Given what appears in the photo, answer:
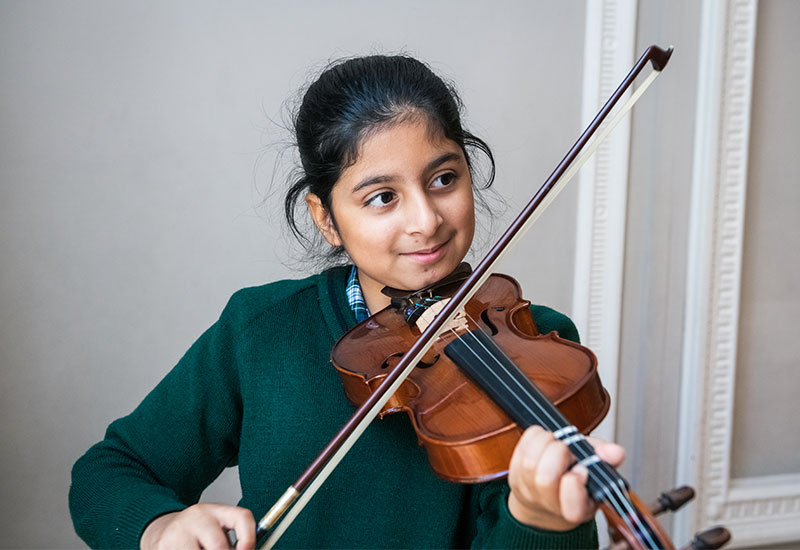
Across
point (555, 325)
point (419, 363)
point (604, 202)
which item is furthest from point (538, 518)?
point (604, 202)

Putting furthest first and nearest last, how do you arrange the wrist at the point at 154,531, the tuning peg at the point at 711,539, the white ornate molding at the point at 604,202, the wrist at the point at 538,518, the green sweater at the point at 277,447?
1. the white ornate molding at the point at 604,202
2. the green sweater at the point at 277,447
3. the wrist at the point at 154,531
4. the wrist at the point at 538,518
5. the tuning peg at the point at 711,539

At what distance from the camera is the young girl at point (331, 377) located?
76 cm

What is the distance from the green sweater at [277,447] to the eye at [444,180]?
0.65ft

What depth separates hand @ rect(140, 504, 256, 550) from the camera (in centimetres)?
60

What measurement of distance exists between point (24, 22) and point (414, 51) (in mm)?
597

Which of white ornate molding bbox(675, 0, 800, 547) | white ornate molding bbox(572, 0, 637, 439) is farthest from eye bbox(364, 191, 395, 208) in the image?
white ornate molding bbox(675, 0, 800, 547)

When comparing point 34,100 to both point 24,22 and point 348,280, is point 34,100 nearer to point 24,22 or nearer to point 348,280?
point 24,22

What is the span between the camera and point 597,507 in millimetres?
489

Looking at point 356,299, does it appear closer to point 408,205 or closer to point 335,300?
point 335,300

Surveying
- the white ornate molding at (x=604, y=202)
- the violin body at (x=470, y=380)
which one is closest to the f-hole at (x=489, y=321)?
the violin body at (x=470, y=380)

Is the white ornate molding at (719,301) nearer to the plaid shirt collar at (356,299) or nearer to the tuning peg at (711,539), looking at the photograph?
the plaid shirt collar at (356,299)

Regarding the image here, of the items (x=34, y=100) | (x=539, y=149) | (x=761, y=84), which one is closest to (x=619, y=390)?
(x=539, y=149)

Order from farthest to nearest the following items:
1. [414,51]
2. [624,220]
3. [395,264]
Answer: [624,220], [414,51], [395,264]

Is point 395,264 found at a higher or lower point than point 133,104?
lower
